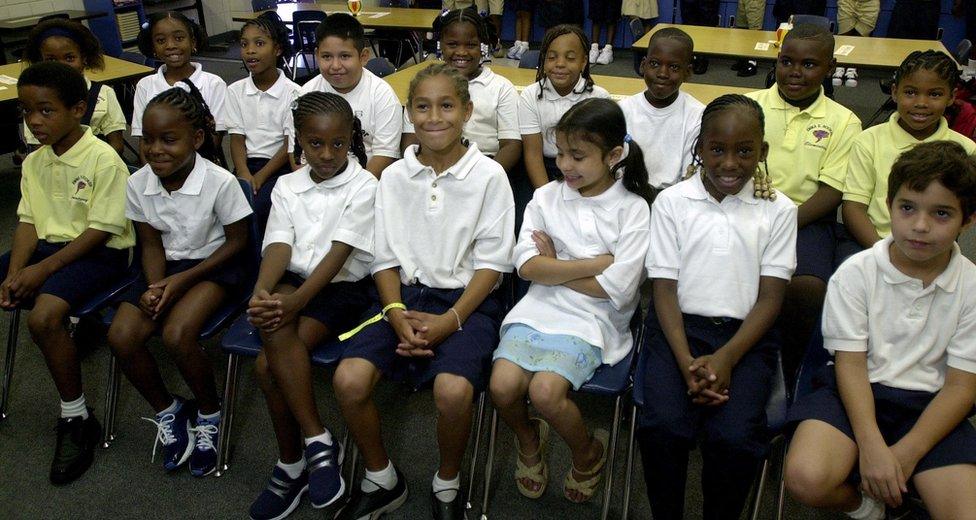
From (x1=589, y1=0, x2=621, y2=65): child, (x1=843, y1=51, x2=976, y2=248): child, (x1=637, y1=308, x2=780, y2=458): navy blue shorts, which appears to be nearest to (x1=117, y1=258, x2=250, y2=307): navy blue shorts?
(x1=637, y1=308, x2=780, y2=458): navy blue shorts

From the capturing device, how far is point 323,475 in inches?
68.4

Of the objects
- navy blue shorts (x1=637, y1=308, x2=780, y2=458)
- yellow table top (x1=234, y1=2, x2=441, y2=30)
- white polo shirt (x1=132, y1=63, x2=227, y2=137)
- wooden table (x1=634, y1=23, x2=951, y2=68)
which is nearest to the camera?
navy blue shorts (x1=637, y1=308, x2=780, y2=458)

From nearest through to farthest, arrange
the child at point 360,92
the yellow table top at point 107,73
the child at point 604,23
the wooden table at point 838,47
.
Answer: the child at point 360,92 → the yellow table top at point 107,73 → the wooden table at point 838,47 → the child at point 604,23

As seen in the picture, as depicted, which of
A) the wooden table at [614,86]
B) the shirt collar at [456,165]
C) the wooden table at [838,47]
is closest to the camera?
the shirt collar at [456,165]

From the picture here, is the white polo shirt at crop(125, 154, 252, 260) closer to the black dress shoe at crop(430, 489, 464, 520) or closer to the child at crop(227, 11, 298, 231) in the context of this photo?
the child at crop(227, 11, 298, 231)

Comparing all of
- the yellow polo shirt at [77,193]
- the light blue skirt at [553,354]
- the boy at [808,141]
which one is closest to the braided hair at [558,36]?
the boy at [808,141]

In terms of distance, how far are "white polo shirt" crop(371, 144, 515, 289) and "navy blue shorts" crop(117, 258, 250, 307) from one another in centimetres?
44

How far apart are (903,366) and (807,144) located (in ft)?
2.86

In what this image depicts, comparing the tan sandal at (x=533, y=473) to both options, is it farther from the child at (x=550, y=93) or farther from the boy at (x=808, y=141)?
the child at (x=550, y=93)

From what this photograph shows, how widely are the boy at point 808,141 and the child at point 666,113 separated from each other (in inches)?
9.9

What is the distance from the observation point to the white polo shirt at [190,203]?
6.50 feet

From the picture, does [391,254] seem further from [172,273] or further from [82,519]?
[82,519]

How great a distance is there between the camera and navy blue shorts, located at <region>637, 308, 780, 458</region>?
147 cm

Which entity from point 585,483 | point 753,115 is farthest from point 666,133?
point 585,483
